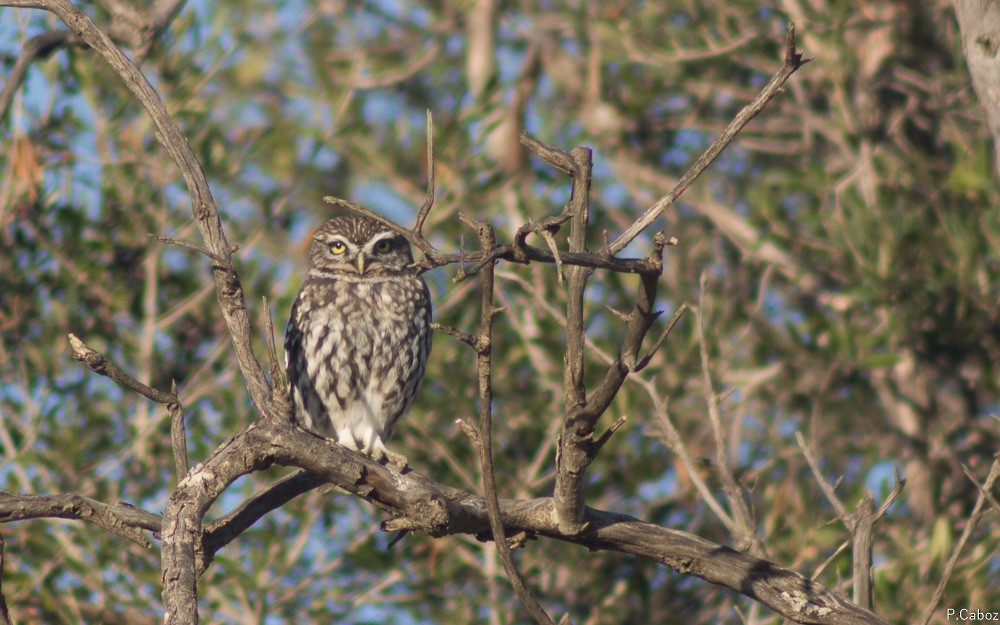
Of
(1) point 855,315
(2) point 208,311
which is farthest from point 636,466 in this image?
(2) point 208,311

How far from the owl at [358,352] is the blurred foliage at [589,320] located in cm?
83

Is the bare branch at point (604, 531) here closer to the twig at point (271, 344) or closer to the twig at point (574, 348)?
the twig at point (574, 348)

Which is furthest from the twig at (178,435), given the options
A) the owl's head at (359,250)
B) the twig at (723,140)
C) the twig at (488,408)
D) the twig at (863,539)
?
the owl's head at (359,250)

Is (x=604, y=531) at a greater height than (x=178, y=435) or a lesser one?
lesser

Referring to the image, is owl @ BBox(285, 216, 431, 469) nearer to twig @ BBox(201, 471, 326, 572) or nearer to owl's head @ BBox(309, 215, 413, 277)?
owl's head @ BBox(309, 215, 413, 277)

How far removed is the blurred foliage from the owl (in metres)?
0.83

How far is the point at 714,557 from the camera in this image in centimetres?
410

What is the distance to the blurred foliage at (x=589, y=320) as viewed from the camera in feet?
22.2

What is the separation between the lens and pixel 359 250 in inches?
254

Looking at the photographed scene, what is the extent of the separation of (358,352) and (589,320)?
1908mm

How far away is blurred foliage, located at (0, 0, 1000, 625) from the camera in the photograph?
22.2ft

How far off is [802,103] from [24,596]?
16.9 ft

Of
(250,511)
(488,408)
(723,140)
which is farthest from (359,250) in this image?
(723,140)

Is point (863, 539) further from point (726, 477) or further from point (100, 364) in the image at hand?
point (100, 364)
